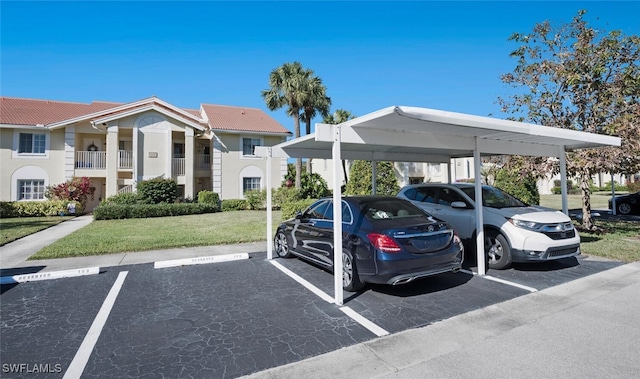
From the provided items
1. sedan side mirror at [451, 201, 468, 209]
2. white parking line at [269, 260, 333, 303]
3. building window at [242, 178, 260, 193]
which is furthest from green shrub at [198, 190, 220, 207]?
sedan side mirror at [451, 201, 468, 209]

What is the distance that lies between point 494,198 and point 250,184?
18.7 m

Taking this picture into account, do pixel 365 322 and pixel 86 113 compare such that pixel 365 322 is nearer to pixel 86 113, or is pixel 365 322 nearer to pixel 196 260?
pixel 196 260

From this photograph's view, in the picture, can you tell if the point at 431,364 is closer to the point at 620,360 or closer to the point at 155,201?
the point at 620,360

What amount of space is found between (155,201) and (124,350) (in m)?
17.2

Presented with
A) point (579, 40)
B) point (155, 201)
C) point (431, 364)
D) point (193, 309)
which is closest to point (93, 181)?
point (155, 201)

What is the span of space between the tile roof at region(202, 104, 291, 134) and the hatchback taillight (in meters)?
19.6

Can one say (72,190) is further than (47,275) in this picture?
Yes

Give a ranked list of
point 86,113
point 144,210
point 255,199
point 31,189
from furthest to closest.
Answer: point 86,113
point 255,199
point 31,189
point 144,210

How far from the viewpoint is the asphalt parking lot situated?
Result: 3279 mm

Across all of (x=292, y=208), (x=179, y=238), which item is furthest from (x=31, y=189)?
(x=292, y=208)

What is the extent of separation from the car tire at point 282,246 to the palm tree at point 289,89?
16.7m

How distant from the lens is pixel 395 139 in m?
5.34

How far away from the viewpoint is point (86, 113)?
2269 cm

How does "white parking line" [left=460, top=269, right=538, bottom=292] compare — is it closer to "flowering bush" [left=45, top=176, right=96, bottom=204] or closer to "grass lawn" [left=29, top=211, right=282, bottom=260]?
"grass lawn" [left=29, top=211, right=282, bottom=260]
